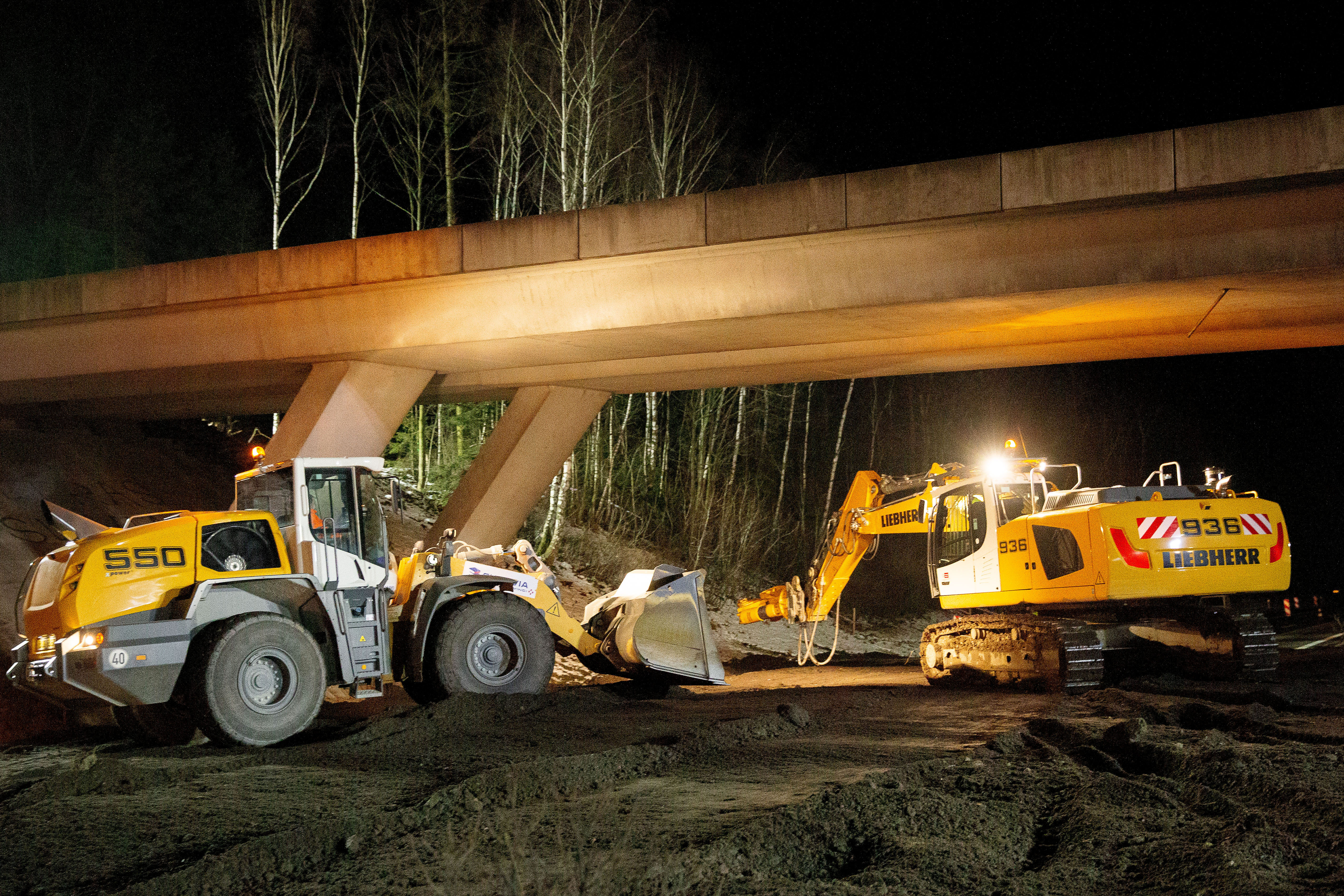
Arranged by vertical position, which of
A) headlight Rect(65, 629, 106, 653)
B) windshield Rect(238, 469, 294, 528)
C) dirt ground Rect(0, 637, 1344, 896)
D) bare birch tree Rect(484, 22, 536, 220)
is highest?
bare birch tree Rect(484, 22, 536, 220)

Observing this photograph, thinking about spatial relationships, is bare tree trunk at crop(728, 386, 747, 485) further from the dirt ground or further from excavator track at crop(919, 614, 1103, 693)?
the dirt ground

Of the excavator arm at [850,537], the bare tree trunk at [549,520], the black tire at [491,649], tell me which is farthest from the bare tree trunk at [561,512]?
the black tire at [491,649]

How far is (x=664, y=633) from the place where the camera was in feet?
40.4

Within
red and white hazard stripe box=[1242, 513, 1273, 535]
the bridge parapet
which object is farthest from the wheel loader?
red and white hazard stripe box=[1242, 513, 1273, 535]

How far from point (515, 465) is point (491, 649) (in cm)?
781

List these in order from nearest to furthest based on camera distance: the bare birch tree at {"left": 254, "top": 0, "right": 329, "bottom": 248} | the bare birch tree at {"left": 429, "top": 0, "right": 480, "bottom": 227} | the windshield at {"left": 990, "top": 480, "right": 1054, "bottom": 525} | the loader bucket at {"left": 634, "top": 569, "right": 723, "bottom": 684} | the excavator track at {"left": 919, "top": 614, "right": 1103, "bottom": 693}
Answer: the excavator track at {"left": 919, "top": 614, "right": 1103, "bottom": 693}
the loader bucket at {"left": 634, "top": 569, "right": 723, "bottom": 684}
the windshield at {"left": 990, "top": 480, "right": 1054, "bottom": 525}
the bare birch tree at {"left": 254, "top": 0, "right": 329, "bottom": 248}
the bare birch tree at {"left": 429, "top": 0, "right": 480, "bottom": 227}

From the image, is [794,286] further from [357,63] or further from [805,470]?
[805,470]

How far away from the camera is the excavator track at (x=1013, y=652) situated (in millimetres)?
11883

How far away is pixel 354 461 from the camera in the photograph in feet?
36.0

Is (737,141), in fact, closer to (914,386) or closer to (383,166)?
(383,166)

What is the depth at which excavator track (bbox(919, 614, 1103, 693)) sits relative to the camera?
11.9 metres

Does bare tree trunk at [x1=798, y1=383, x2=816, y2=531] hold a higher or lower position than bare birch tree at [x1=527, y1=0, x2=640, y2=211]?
lower

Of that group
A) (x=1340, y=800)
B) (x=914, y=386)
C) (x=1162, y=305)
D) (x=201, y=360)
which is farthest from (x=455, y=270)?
(x=914, y=386)

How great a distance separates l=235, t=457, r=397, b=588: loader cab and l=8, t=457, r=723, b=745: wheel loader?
2cm
